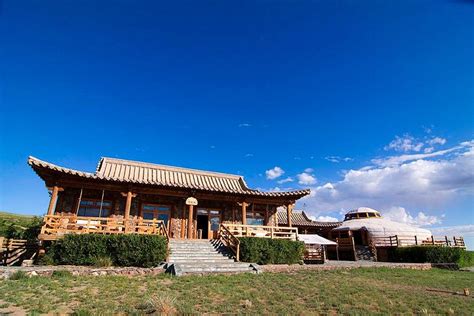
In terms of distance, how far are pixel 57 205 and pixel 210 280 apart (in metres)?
10.6

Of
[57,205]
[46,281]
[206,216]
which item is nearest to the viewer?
[46,281]

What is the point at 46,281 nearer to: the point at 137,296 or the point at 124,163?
the point at 137,296

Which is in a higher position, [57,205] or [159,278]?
[57,205]

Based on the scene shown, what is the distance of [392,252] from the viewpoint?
22766mm

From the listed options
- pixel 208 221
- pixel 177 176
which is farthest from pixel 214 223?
pixel 177 176

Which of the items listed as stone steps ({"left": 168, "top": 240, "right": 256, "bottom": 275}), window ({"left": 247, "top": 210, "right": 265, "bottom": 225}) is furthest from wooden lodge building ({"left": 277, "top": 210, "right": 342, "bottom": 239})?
stone steps ({"left": 168, "top": 240, "right": 256, "bottom": 275})

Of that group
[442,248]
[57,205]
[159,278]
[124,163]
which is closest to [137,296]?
[159,278]

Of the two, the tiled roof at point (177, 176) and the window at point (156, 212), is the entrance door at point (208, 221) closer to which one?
the tiled roof at point (177, 176)

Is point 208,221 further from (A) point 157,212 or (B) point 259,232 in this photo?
(B) point 259,232

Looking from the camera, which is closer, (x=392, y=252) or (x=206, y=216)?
(x=206, y=216)

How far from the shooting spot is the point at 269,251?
13.6 meters

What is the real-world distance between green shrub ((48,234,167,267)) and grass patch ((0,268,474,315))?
6.04ft

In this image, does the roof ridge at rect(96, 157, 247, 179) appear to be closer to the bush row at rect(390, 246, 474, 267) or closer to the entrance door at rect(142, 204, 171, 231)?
the entrance door at rect(142, 204, 171, 231)

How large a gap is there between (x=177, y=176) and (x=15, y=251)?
9.87m
